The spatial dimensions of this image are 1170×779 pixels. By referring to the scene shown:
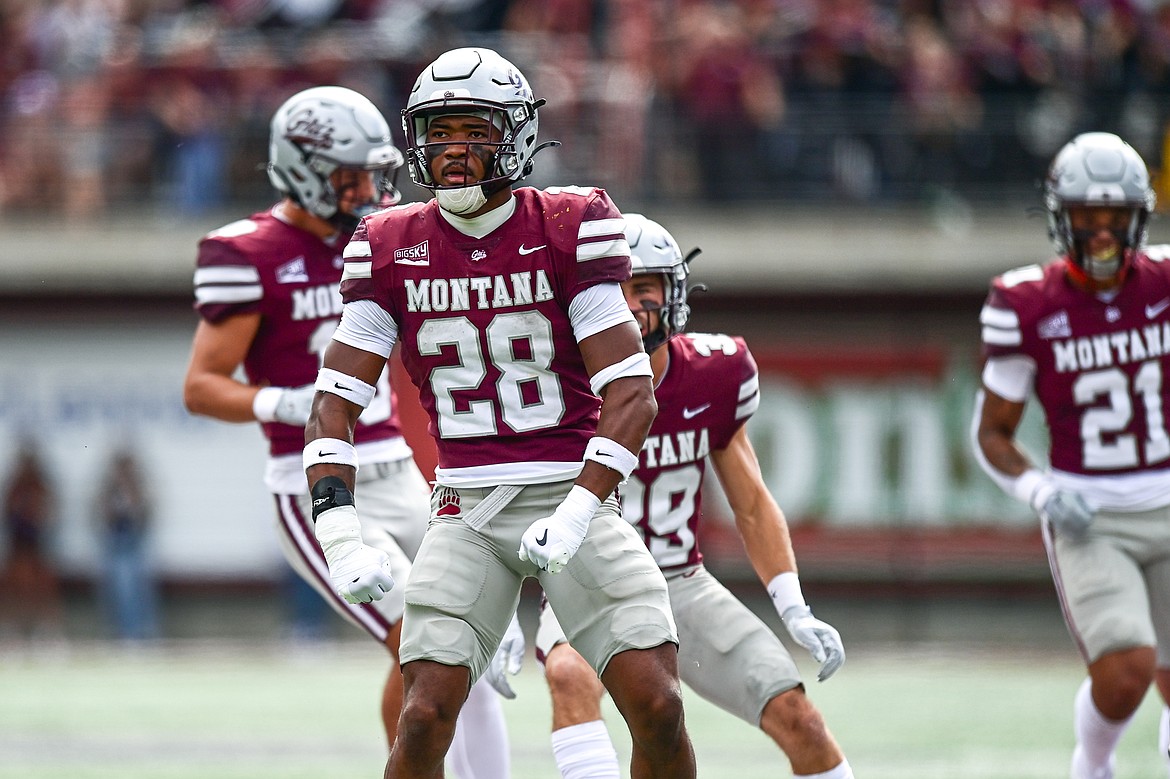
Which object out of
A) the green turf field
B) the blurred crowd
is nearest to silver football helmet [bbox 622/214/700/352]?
the green turf field

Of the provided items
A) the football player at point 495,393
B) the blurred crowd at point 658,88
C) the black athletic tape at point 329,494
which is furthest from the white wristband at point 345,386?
the blurred crowd at point 658,88

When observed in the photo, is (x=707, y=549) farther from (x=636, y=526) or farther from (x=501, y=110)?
(x=501, y=110)

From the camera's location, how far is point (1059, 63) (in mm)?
13664

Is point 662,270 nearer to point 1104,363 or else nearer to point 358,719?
point 1104,363

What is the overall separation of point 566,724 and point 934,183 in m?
9.71

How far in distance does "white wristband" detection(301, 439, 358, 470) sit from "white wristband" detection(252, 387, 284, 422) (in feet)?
4.04

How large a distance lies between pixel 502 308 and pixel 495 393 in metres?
0.22

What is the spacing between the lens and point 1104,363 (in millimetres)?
6180

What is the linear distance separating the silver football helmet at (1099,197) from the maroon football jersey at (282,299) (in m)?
2.42

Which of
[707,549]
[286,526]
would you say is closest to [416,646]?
[286,526]

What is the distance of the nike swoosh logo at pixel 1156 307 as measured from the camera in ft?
20.3

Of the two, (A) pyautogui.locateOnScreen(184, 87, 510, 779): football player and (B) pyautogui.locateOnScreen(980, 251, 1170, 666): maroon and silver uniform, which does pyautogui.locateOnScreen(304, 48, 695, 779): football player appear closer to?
(A) pyautogui.locateOnScreen(184, 87, 510, 779): football player

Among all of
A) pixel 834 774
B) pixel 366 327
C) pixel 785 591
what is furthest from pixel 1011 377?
pixel 366 327

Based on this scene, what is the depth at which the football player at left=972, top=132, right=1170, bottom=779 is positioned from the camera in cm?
605
